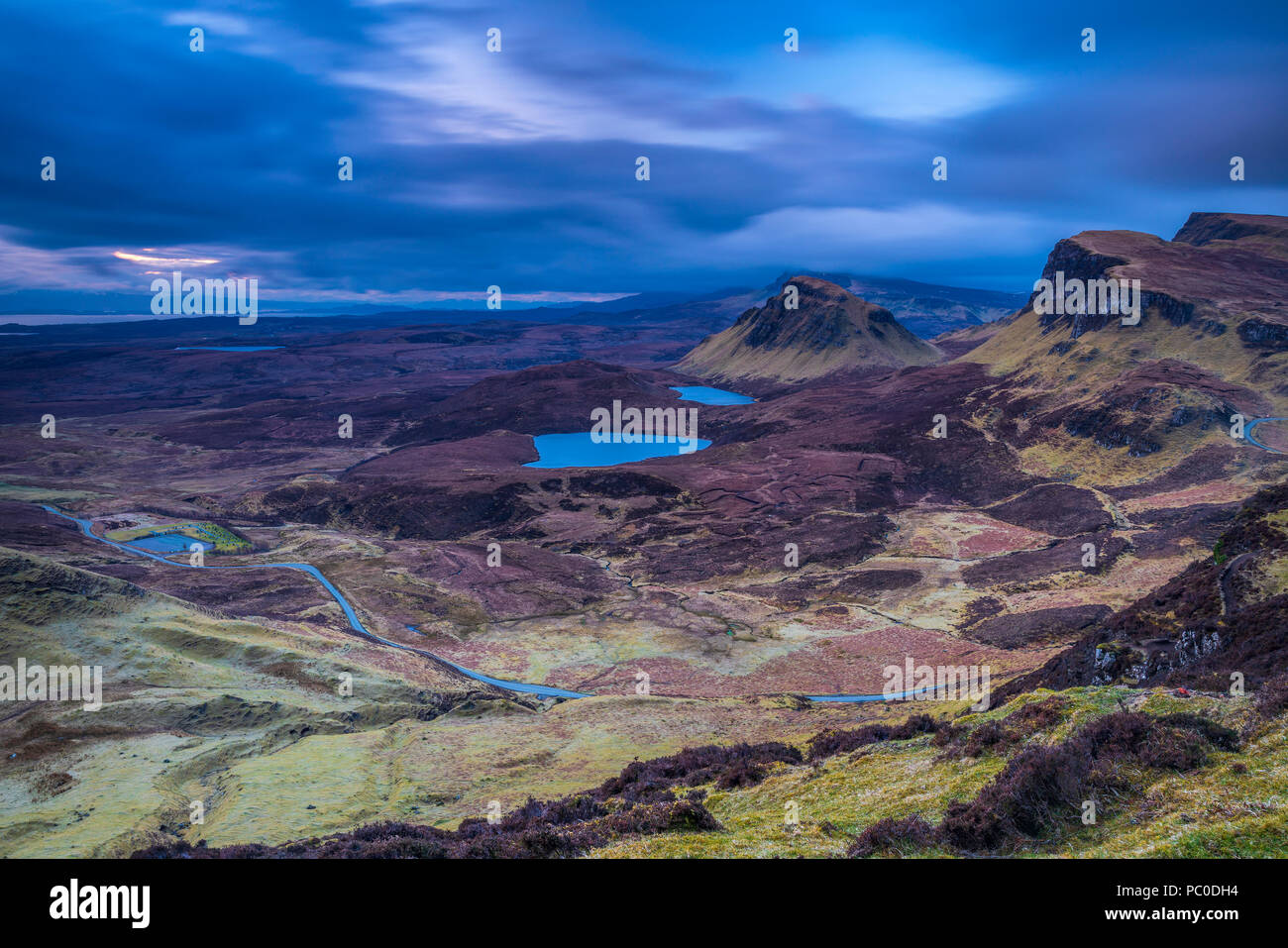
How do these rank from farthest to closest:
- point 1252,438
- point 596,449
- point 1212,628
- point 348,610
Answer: point 596,449, point 1252,438, point 348,610, point 1212,628

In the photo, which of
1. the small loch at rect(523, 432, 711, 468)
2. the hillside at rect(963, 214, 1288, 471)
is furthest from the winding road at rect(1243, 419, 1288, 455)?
the small loch at rect(523, 432, 711, 468)

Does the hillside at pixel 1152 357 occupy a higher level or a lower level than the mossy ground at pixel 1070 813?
higher

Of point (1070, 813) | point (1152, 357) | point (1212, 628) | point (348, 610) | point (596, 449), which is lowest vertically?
point (348, 610)

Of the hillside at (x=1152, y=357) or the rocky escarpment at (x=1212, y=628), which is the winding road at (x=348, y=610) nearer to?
the rocky escarpment at (x=1212, y=628)

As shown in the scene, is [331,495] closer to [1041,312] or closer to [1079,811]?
[1079,811]

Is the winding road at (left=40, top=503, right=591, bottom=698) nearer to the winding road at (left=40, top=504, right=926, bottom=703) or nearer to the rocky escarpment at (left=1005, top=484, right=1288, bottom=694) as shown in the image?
the winding road at (left=40, top=504, right=926, bottom=703)

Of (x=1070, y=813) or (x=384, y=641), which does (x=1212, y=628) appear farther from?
(x=384, y=641)

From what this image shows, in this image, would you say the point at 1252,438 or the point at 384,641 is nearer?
the point at 384,641

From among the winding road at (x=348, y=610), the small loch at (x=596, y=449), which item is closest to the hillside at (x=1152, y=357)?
the small loch at (x=596, y=449)

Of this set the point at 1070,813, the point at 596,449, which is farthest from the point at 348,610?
the point at 596,449
